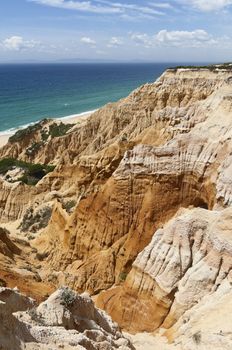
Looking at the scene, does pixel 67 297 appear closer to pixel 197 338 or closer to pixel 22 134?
pixel 197 338

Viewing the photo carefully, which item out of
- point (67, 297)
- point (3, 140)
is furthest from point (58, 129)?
point (67, 297)

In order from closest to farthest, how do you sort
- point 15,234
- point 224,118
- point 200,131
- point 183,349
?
point 183,349 → point 200,131 → point 224,118 → point 15,234

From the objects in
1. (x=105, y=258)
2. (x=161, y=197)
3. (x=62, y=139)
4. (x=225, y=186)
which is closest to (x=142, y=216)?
(x=161, y=197)

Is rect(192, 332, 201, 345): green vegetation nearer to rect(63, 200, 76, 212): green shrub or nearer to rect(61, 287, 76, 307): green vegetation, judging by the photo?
rect(61, 287, 76, 307): green vegetation

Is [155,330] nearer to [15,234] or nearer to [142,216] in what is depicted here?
[142,216]

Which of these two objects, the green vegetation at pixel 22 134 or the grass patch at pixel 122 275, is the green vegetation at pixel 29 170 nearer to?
the green vegetation at pixel 22 134

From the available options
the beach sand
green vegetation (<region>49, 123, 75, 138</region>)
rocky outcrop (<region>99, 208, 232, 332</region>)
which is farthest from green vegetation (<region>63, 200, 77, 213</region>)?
the beach sand
